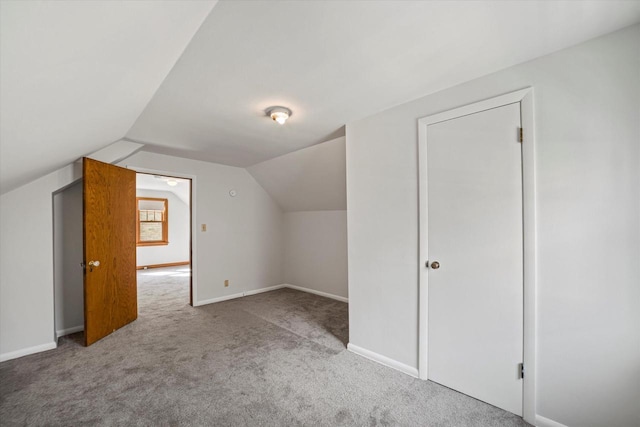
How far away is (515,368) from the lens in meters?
1.84

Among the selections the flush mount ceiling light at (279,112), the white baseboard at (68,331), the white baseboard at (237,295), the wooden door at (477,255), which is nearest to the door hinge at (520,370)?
the wooden door at (477,255)

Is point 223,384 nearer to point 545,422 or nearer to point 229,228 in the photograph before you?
point 545,422

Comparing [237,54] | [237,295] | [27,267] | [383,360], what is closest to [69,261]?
[27,267]

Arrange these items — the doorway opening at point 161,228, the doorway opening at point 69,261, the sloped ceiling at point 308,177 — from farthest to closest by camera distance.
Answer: the doorway opening at point 161,228
the sloped ceiling at point 308,177
the doorway opening at point 69,261

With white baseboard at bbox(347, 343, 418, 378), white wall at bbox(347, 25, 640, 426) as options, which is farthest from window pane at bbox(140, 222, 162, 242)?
white wall at bbox(347, 25, 640, 426)

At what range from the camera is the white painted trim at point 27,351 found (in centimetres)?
265

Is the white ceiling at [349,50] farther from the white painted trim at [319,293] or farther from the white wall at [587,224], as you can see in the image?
the white painted trim at [319,293]

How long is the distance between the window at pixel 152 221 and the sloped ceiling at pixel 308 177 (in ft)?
15.3

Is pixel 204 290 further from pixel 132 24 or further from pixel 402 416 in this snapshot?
pixel 132 24

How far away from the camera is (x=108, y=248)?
3.15 m

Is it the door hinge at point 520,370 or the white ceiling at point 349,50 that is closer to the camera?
the white ceiling at point 349,50

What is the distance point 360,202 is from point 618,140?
1736mm

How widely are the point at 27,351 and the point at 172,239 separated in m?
5.79

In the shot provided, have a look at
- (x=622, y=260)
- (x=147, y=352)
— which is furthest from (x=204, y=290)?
(x=622, y=260)
